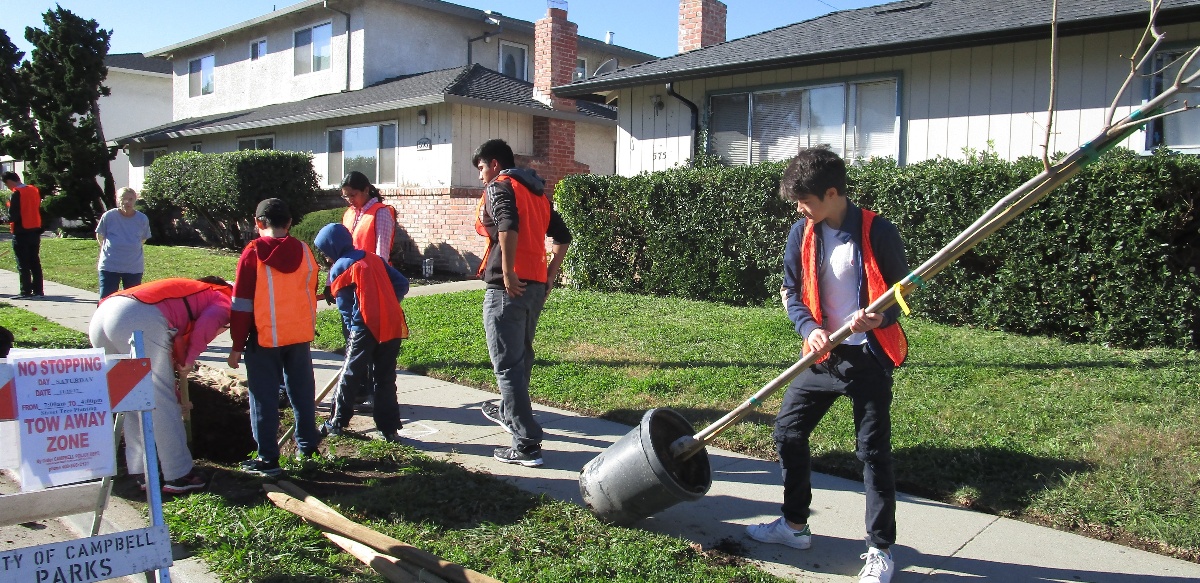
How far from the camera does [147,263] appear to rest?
17.0 metres

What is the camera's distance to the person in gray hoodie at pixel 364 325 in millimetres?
5422

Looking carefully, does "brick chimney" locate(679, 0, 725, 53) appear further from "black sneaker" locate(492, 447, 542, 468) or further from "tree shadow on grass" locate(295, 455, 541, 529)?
"tree shadow on grass" locate(295, 455, 541, 529)

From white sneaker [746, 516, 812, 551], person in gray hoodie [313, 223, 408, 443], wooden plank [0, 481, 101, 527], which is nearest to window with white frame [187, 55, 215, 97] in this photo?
person in gray hoodie [313, 223, 408, 443]

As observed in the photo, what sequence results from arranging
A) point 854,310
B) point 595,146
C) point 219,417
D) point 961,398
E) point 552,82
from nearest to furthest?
point 854,310 → point 961,398 → point 219,417 → point 552,82 → point 595,146

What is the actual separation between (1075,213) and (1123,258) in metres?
0.57

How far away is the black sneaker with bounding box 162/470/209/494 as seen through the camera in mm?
4668

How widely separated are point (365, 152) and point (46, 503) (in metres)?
15.9

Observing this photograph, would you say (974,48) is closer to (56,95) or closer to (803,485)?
(803,485)

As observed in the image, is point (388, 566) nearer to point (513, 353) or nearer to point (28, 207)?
point (513, 353)

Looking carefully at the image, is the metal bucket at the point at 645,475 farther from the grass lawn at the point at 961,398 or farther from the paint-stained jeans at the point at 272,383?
the paint-stained jeans at the point at 272,383

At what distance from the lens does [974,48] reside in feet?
33.8

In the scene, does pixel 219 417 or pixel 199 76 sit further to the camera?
pixel 199 76

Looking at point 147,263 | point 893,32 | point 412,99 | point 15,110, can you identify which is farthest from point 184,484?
point 15,110

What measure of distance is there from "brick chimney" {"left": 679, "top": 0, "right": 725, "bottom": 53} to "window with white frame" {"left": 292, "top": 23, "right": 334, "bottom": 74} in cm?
938
